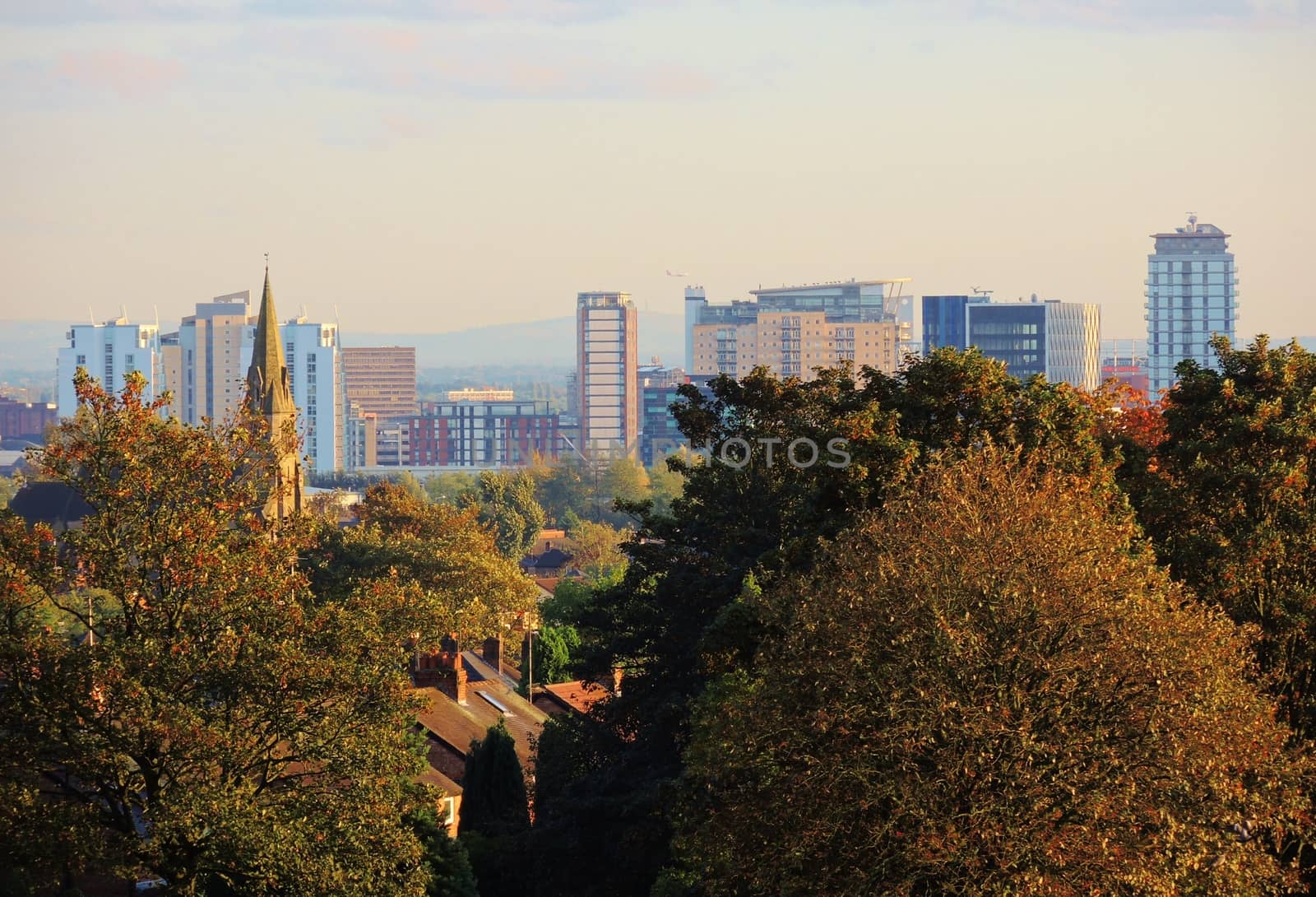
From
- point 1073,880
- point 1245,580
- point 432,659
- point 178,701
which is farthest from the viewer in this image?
point 432,659

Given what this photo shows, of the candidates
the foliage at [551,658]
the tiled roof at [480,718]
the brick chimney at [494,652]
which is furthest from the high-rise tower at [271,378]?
the tiled roof at [480,718]

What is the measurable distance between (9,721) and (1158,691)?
14.0m

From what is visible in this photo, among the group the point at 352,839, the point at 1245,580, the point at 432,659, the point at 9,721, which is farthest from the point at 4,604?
the point at 432,659

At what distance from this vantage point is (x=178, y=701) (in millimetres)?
23234

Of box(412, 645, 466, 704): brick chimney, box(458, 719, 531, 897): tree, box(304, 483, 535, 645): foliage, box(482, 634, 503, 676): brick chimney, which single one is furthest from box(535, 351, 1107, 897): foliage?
box(304, 483, 535, 645): foliage

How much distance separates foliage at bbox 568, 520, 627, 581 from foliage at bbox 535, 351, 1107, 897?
84.2 meters

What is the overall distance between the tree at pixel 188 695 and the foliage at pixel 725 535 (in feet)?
18.1

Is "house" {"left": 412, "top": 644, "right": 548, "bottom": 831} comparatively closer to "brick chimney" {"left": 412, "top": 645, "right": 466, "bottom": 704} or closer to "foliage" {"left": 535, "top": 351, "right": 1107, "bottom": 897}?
"brick chimney" {"left": 412, "top": 645, "right": 466, "bottom": 704}

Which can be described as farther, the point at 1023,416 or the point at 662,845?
the point at 662,845

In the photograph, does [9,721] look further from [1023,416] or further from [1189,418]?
[1189,418]

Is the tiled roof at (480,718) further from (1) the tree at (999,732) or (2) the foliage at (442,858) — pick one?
(1) the tree at (999,732)

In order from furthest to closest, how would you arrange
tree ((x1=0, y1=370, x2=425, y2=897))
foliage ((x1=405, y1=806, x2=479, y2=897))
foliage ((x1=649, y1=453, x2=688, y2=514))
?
foliage ((x1=649, y1=453, x2=688, y2=514)), foliage ((x1=405, y1=806, x2=479, y2=897)), tree ((x1=0, y1=370, x2=425, y2=897))

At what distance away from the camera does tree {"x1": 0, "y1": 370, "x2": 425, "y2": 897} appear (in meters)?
22.8

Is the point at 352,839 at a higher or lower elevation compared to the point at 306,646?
lower
